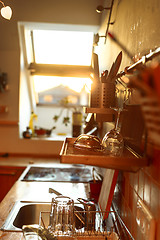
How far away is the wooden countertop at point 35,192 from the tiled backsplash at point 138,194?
1.79 feet

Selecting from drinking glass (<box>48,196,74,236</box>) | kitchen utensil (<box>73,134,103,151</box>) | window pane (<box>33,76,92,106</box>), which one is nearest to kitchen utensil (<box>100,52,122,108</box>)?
kitchen utensil (<box>73,134,103,151</box>)

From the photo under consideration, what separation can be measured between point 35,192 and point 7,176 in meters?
1.11

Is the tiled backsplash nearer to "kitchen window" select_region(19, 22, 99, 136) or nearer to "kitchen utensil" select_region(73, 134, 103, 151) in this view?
"kitchen utensil" select_region(73, 134, 103, 151)

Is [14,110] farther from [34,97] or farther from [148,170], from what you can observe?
[148,170]

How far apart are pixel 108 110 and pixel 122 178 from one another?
0.40 m

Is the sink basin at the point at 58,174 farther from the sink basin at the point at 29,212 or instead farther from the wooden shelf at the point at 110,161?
the wooden shelf at the point at 110,161

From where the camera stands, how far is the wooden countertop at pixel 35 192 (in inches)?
75.3

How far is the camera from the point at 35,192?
7.18ft

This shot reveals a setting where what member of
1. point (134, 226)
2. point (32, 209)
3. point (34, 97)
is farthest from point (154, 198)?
point (34, 97)

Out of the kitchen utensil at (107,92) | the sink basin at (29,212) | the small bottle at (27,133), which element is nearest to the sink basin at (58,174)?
the sink basin at (29,212)

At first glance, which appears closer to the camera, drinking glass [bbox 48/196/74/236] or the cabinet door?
drinking glass [bbox 48/196/74/236]

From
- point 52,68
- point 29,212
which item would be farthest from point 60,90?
point 29,212

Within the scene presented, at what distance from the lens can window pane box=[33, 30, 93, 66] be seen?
154 inches

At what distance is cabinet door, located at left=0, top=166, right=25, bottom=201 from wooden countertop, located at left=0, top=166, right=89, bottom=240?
716 mm
